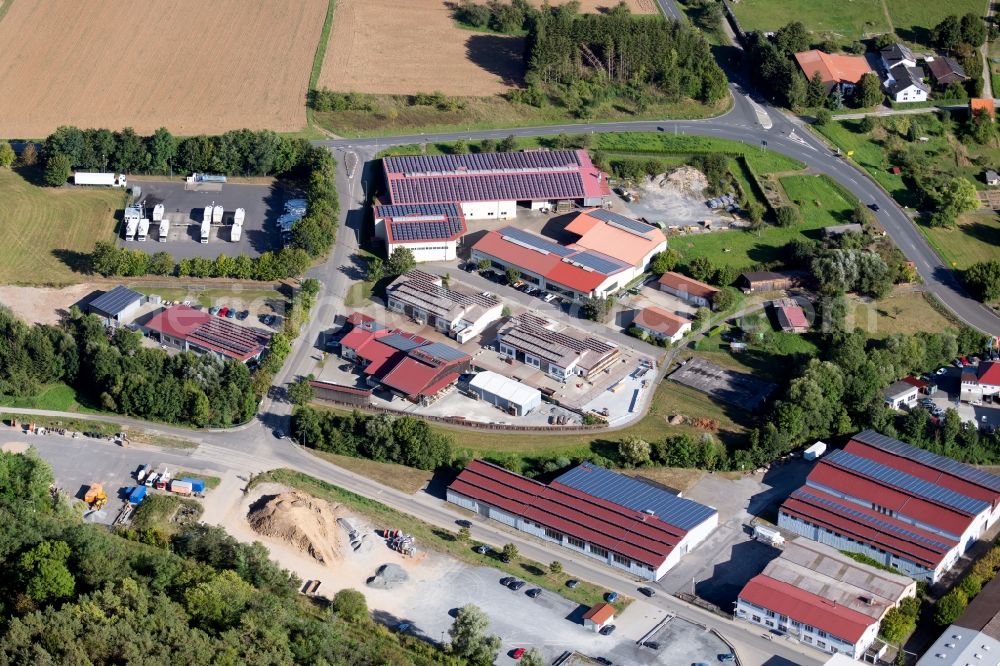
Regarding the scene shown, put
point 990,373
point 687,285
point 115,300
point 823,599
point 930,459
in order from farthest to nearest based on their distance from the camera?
point 687,285, point 115,300, point 990,373, point 930,459, point 823,599

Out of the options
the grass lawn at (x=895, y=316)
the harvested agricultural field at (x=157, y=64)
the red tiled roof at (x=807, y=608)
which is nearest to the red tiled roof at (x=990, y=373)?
the grass lawn at (x=895, y=316)

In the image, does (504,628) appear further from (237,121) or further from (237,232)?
(237,121)

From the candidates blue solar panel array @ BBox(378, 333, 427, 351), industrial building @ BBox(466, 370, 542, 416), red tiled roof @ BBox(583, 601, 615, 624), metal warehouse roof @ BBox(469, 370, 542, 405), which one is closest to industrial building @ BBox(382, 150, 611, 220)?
blue solar panel array @ BBox(378, 333, 427, 351)

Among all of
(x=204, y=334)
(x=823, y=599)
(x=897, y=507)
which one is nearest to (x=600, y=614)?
(x=823, y=599)

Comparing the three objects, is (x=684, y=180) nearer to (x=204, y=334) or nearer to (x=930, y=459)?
(x=930, y=459)

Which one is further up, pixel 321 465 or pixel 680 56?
pixel 680 56

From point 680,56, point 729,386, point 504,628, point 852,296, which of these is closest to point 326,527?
point 504,628
